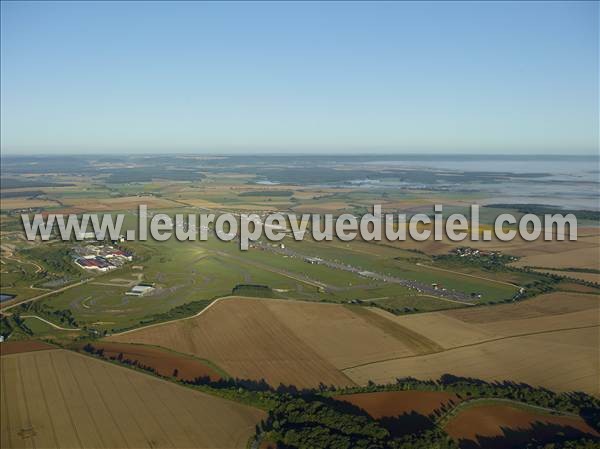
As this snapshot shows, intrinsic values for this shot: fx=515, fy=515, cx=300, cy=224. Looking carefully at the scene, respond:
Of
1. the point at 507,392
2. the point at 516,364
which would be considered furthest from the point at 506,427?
the point at 516,364

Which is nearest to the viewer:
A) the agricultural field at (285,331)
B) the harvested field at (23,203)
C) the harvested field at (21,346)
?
Answer: the agricultural field at (285,331)

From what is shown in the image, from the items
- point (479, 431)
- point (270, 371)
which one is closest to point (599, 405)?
point (479, 431)

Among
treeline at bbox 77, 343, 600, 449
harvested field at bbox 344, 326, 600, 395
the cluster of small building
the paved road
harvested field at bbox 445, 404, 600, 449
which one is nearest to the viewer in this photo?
treeline at bbox 77, 343, 600, 449

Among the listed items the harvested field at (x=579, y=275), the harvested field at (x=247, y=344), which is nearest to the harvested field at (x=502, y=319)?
the harvested field at (x=579, y=275)

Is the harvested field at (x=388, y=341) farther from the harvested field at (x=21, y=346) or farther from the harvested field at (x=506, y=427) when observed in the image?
the harvested field at (x=21, y=346)

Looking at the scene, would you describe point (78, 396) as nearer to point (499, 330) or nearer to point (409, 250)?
point (499, 330)

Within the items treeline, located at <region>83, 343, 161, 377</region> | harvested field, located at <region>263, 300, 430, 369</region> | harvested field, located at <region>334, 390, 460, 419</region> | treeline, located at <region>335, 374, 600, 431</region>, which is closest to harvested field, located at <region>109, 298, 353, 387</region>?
harvested field, located at <region>263, 300, 430, 369</region>

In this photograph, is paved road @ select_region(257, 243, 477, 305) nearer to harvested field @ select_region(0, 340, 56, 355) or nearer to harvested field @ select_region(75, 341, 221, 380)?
harvested field @ select_region(75, 341, 221, 380)
